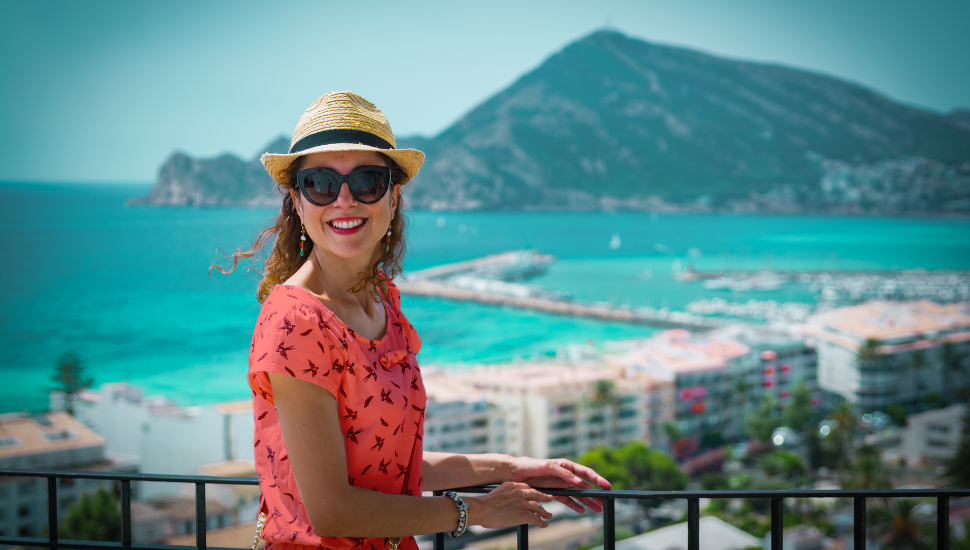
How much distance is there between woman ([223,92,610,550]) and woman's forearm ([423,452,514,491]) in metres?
0.09

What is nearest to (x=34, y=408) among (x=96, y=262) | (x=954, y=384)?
(x=96, y=262)

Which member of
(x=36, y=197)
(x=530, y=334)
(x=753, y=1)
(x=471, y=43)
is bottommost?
(x=530, y=334)

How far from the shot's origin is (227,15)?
163 feet

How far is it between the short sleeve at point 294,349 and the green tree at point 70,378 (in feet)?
96.4

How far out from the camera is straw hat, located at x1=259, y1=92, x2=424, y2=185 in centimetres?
69

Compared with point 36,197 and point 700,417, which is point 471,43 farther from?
point 700,417

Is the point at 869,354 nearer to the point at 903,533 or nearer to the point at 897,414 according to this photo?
the point at 897,414

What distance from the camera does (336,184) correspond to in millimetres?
716

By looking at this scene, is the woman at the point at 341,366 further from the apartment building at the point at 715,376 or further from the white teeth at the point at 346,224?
the apartment building at the point at 715,376

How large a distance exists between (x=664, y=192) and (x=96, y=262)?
159 feet

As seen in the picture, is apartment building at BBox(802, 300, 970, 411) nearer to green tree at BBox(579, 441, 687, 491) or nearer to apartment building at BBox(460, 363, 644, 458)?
apartment building at BBox(460, 363, 644, 458)

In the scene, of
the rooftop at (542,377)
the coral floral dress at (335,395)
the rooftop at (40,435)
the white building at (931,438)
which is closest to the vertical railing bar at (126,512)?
the coral floral dress at (335,395)

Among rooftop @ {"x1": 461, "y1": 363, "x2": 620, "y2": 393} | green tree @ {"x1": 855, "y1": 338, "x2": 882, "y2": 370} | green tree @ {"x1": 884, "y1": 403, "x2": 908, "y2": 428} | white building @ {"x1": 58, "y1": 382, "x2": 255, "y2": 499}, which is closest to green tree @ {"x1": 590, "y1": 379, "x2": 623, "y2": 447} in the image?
rooftop @ {"x1": 461, "y1": 363, "x2": 620, "y2": 393}

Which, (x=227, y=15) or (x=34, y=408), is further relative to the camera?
(x=227, y=15)
